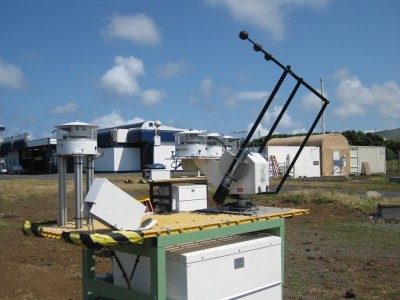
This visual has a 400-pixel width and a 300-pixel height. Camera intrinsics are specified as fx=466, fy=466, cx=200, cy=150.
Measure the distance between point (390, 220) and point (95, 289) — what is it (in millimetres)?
10101

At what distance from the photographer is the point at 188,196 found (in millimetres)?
9578

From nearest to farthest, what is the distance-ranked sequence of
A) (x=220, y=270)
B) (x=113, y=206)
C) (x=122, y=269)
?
(x=113, y=206) → (x=220, y=270) → (x=122, y=269)

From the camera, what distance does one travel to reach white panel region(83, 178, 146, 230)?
3.90 metres

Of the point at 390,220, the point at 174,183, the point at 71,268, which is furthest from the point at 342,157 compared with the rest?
the point at 71,268

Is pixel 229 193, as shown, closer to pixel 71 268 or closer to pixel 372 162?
pixel 71 268

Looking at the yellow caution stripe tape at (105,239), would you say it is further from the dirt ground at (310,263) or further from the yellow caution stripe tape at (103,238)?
the dirt ground at (310,263)

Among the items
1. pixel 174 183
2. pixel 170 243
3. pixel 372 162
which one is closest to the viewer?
pixel 170 243

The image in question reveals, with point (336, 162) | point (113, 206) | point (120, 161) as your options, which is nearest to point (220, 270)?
point (113, 206)

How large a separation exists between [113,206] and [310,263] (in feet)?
16.8

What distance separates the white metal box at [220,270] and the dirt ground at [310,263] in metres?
1.48

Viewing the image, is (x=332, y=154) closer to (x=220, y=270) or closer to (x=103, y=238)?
(x=220, y=270)

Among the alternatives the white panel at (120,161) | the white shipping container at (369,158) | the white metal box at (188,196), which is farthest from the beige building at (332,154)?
the white metal box at (188,196)

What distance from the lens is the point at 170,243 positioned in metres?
4.11

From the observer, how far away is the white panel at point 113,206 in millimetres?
3900
